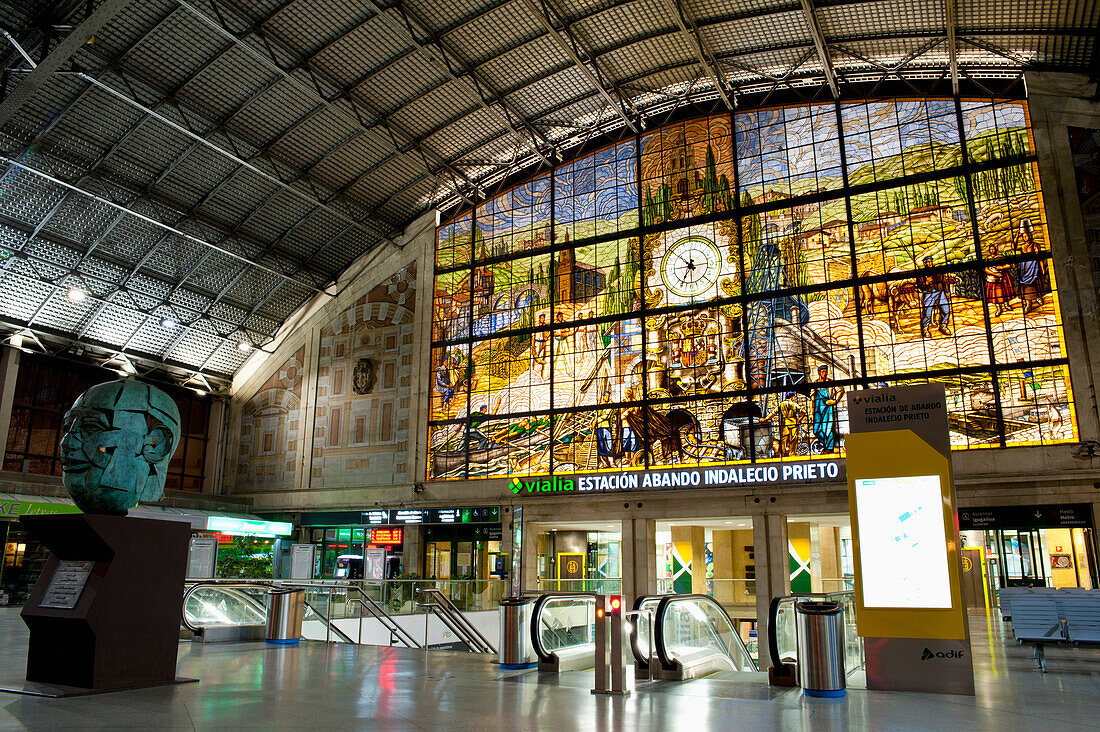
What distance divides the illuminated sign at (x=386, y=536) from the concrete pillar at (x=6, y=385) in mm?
13059

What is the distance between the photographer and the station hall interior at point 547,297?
64.6 feet

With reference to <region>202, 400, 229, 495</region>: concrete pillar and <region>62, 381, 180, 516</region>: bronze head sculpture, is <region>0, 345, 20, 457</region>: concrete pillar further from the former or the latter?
<region>62, 381, 180, 516</region>: bronze head sculpture

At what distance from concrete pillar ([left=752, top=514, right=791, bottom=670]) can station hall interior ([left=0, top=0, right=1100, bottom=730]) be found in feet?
0.46

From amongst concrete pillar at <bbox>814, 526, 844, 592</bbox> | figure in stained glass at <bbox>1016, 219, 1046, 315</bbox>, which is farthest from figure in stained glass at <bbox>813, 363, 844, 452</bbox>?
concrete pillar at <bbox>814, 526, 844, 592</bbox>

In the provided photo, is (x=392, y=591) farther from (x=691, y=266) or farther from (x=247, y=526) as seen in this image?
(x=247, y=526)

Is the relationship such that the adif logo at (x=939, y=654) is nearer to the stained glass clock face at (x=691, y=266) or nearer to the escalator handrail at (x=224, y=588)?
the escalator handrail at (x=224, y=588)

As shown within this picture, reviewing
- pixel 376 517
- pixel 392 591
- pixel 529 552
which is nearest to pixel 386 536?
pixel 376 517

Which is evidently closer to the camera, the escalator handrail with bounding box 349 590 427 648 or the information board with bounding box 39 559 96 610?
the information board with bounding box 39 559 96 610

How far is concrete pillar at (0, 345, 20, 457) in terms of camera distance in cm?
2667

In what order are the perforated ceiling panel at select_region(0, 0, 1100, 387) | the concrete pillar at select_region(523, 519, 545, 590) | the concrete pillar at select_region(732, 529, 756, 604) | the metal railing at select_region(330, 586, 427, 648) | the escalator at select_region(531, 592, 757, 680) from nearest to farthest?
the escalator at select_region(531, 592, 757, 680)
the metal railing at select_region(330, 586, 427, 648)
the perforated ceiling panel at select_region(0, 0, 1100, 387)
the concrete pillar at select_region(523, 519, 545, 590)
the concrete pillar at select_region(732, 529, 756, 604)

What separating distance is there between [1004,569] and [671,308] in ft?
39.1

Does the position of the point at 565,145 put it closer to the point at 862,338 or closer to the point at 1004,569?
the point at 862,338

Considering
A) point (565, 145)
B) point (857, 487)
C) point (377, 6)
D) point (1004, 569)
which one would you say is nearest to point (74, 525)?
point (857, 487)

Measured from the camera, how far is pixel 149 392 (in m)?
8.07
